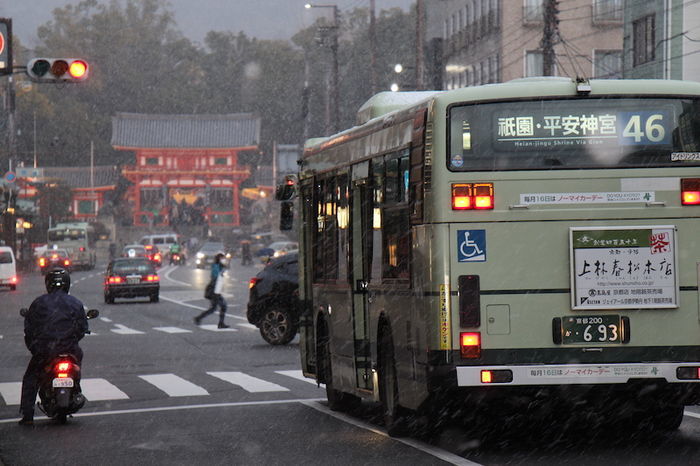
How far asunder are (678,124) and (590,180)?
34.1 inches

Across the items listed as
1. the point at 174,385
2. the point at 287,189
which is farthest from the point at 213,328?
the point at 287,189

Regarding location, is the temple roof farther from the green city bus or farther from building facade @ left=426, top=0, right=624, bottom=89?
the green city bus

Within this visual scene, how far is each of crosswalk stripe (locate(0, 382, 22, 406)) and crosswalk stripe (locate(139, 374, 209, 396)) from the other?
1.74 metres

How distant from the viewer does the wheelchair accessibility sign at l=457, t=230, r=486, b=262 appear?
1045 centimetres

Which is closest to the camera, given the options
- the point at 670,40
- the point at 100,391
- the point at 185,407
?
the point at 185,407

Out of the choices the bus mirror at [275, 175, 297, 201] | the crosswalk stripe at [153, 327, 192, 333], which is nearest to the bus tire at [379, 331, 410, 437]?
the bus mirror at [275, 175, 297, 201]

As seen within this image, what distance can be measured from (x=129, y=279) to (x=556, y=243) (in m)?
34.7

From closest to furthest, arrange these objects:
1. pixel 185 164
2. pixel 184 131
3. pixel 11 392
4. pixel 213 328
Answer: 1. pixel 11 392
2. pixel 213 328
3. pixel 184 131
4. pixel 185 164

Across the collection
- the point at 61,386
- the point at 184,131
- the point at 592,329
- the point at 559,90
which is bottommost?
the point at 61,386

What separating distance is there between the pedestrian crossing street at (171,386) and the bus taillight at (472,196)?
6.75 meters

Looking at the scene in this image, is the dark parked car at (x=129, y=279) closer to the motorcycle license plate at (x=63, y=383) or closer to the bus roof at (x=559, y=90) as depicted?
the motorcycle license plate at (x=63, y=383)

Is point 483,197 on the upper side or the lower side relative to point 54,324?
upper

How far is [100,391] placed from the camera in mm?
17188

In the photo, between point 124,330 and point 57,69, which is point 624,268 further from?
point 124,330
